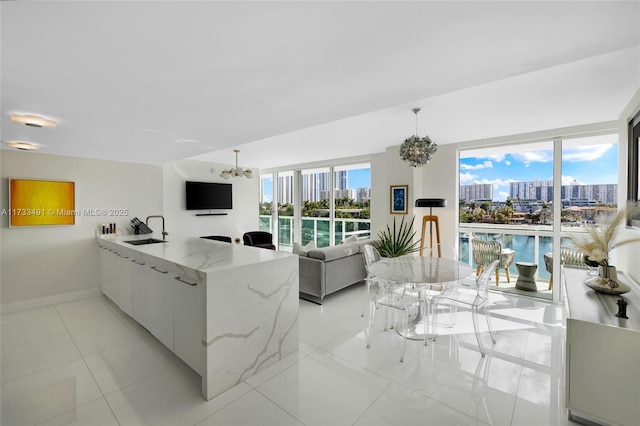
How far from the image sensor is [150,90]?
192cm

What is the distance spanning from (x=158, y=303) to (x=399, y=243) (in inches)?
133

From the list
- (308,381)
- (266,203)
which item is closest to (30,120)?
(308,381)

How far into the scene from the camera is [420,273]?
2775 millimetres

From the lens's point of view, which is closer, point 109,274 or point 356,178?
point 109,274

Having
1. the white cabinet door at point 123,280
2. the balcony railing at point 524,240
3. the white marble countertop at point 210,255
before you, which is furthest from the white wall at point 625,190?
the white cabinet door at point 123,280

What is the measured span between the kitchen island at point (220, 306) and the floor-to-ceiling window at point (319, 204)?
155 inches

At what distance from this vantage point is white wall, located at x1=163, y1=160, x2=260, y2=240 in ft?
19.4

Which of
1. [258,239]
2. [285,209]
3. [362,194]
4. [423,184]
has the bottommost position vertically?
[258,239]

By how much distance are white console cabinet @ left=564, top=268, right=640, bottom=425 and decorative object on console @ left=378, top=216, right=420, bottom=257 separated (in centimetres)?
257

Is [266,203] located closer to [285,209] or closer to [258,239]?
[285,209]

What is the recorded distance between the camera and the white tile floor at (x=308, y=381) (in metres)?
1.78

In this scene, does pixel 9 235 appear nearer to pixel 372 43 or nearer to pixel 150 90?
pixel 150 90

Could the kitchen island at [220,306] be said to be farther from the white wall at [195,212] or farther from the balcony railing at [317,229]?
the balcony railing at [317,229]

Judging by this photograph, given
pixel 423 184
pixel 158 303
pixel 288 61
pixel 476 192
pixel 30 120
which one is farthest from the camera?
pixel 423 184
